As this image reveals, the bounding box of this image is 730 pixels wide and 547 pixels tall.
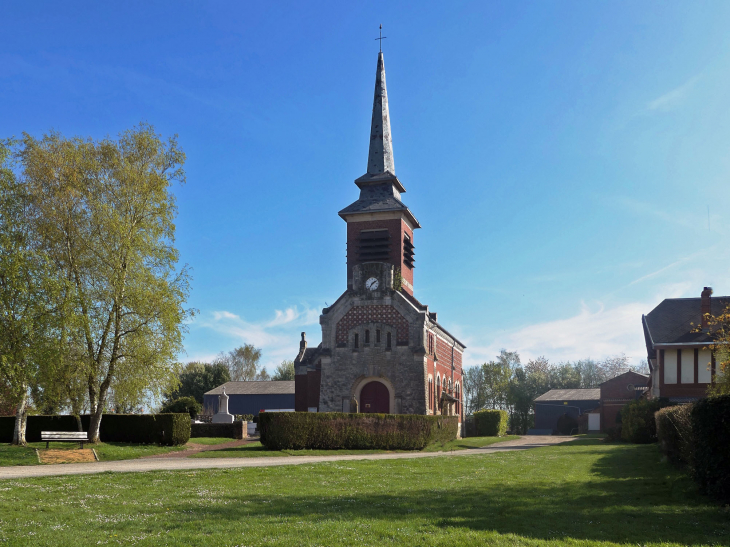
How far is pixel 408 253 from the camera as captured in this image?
4391 centimetres

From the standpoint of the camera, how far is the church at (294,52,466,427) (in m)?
38.3

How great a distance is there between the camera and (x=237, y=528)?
8875mm

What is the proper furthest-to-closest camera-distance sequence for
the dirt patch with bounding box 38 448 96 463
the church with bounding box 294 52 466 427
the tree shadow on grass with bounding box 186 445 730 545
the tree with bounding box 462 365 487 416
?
1. the tree with bounding box 462 365 487 416
2. the church with bounding box 294 52 466 427
3. the dirt patch with bounding box 38 448 96 463
4. the tree shadow on grass with bounding box 186 445 730 545

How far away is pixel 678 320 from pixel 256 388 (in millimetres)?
49741

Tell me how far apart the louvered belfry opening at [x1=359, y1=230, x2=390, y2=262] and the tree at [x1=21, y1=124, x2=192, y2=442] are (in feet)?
54.4

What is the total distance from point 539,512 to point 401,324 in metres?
28.6

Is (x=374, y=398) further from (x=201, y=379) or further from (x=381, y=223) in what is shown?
(x=201, y=379)

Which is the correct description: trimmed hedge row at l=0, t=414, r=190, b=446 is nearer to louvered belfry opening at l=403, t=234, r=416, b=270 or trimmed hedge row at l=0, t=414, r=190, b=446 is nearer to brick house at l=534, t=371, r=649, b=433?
louvered belfry opening at l=403, t=234, r=416, b=270

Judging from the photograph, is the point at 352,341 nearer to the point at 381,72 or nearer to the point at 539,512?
the point at 381,72

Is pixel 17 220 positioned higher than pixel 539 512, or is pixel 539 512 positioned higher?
pixel 17 220

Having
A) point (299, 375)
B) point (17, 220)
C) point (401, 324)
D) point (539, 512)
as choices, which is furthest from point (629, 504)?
point (299, 375)

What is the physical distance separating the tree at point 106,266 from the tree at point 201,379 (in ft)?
161

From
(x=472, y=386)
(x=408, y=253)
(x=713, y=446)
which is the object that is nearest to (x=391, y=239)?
(x=408, y=253)

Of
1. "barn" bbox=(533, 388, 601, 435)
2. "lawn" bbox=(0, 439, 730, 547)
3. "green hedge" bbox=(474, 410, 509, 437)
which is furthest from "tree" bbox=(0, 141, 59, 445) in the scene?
"barn" bbox=(533, 388, 601, 435)
